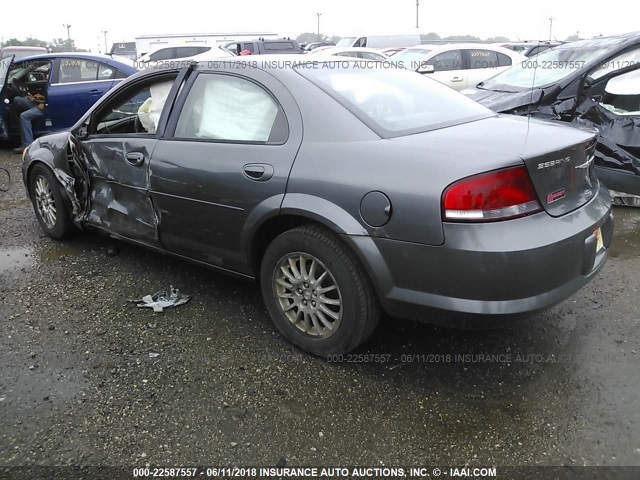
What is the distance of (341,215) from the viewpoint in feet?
8.42

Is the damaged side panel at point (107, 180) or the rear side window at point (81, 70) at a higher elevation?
the rear side window at point (81, 70)

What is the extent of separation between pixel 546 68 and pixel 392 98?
377 centimetres

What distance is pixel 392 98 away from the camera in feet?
10.2

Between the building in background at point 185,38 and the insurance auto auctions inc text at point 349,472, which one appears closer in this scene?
the insurance auto auctions inc text at point 349,472

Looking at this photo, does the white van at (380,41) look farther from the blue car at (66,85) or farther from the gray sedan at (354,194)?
the gray sedan at (354,194)

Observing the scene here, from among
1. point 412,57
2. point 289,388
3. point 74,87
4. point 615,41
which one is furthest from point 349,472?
point 412,57

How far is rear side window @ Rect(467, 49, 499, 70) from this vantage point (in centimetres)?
1213

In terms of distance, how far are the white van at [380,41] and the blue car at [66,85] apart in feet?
53.3

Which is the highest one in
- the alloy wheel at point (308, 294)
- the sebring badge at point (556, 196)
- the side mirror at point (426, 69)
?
the side mirror at point (426, 69)

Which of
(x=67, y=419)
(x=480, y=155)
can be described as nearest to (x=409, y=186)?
(x=480, y=155)

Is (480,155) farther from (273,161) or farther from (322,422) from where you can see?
(322,422)

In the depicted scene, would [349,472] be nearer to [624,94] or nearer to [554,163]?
[554,163]

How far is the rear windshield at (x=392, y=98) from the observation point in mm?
2830

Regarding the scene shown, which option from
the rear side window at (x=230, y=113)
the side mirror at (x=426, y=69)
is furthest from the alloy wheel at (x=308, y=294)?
the side mirror at (x=426, y=69)
